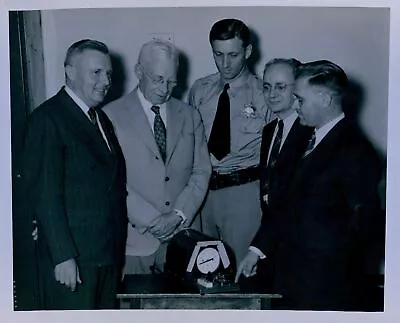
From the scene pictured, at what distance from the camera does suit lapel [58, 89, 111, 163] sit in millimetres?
1417

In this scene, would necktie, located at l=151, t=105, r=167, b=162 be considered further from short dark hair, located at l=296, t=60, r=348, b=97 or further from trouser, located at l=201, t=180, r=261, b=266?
short dark hair, located at l=296, t=60, r=348, b=97

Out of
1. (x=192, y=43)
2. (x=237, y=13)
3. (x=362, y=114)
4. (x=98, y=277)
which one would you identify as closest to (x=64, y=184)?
(x=98, y=277)

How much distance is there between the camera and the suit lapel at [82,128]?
4.65 feet

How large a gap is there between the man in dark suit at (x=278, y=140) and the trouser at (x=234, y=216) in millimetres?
17

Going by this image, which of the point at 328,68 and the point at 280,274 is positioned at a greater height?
the point at 328,68

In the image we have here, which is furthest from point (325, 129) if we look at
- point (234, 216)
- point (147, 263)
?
point (147, 263)

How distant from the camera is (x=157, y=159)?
1.43m

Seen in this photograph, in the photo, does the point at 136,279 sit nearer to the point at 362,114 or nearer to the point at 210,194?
the point at 210,194

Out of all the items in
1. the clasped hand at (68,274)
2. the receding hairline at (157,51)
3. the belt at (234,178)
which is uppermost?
the receding hairline at (157,51)

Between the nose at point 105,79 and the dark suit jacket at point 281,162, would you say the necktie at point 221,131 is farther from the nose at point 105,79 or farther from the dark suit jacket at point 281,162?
the nose at point 105,79

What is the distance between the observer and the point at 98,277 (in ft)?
4.72

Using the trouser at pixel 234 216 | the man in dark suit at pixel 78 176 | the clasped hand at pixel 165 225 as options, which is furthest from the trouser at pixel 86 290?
the trouser at pixel 234 216

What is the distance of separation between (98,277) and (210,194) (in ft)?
0.95

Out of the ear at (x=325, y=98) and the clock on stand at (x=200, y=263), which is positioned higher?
the ear at (x=325, y=98)
